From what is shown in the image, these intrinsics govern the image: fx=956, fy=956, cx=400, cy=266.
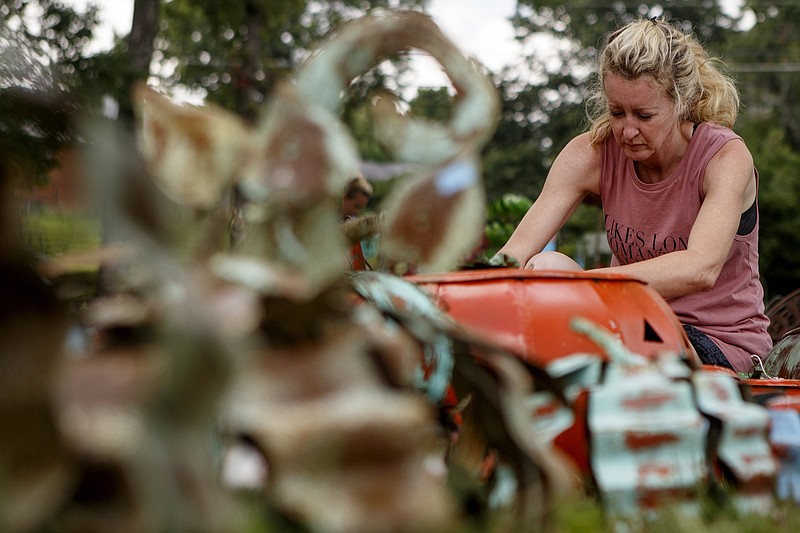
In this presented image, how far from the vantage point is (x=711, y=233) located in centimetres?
267

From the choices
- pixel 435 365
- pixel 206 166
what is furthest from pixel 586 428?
pixel 206 166

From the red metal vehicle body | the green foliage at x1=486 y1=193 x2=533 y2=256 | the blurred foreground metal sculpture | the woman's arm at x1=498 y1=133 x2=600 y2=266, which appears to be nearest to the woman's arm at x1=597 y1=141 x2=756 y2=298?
the woman's arm at x1=498 y1=133 x2=600 y2=266

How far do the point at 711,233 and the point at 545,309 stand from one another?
1.21 metres

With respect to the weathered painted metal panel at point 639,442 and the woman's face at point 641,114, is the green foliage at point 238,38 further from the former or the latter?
the weathered painted metal panel at point 639,442

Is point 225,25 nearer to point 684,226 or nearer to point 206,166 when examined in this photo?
point 684,226

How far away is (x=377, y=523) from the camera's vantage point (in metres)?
0.68

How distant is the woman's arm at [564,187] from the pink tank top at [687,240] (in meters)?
0.14

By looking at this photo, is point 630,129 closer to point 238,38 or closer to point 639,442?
point 639,442

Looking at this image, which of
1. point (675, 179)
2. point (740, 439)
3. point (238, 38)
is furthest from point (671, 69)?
point (238, 38)

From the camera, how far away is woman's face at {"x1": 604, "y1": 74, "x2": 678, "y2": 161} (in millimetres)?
2980

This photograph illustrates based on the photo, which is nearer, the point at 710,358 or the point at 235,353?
the point at 235,353

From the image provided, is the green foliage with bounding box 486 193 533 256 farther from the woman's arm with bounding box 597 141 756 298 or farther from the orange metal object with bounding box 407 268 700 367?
the orange metal object with bounding box 407 268 700 367

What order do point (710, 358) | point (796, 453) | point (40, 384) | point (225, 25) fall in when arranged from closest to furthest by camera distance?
point (40, 384)
point (796, 453)
point (710, 358)
point (225, 25)

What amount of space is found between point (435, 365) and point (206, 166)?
41 centimetres
